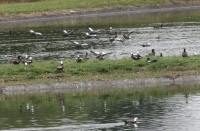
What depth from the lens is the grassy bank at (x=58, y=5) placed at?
274 ft

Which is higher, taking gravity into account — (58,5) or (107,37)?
(58,5)

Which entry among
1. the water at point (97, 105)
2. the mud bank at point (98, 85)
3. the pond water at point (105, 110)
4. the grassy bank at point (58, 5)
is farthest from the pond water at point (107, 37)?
the pond water at point (105, 110)

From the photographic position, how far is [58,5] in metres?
86.3

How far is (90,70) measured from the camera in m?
40.0

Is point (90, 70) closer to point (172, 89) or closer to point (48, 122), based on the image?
point (172, 89)

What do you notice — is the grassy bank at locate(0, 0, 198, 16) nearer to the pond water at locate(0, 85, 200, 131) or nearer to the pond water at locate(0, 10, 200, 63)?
the pond water at locate(0, 10, 200, 63)

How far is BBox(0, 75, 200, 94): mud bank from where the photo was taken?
127 ft

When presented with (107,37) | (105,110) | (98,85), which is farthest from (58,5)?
(105,110)

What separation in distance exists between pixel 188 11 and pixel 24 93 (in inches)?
1955

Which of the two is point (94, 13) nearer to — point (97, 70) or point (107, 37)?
point (107, 37)

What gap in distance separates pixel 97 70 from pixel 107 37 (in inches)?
814

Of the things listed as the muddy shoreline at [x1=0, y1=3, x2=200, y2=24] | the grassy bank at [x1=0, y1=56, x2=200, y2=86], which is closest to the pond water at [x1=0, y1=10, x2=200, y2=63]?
the muddy shoreline at [x1=0, y1=3, x2=200, y2=24]

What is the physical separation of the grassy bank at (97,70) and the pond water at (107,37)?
22.2 ft

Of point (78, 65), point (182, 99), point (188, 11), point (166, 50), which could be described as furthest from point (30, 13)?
point (182, 99)
